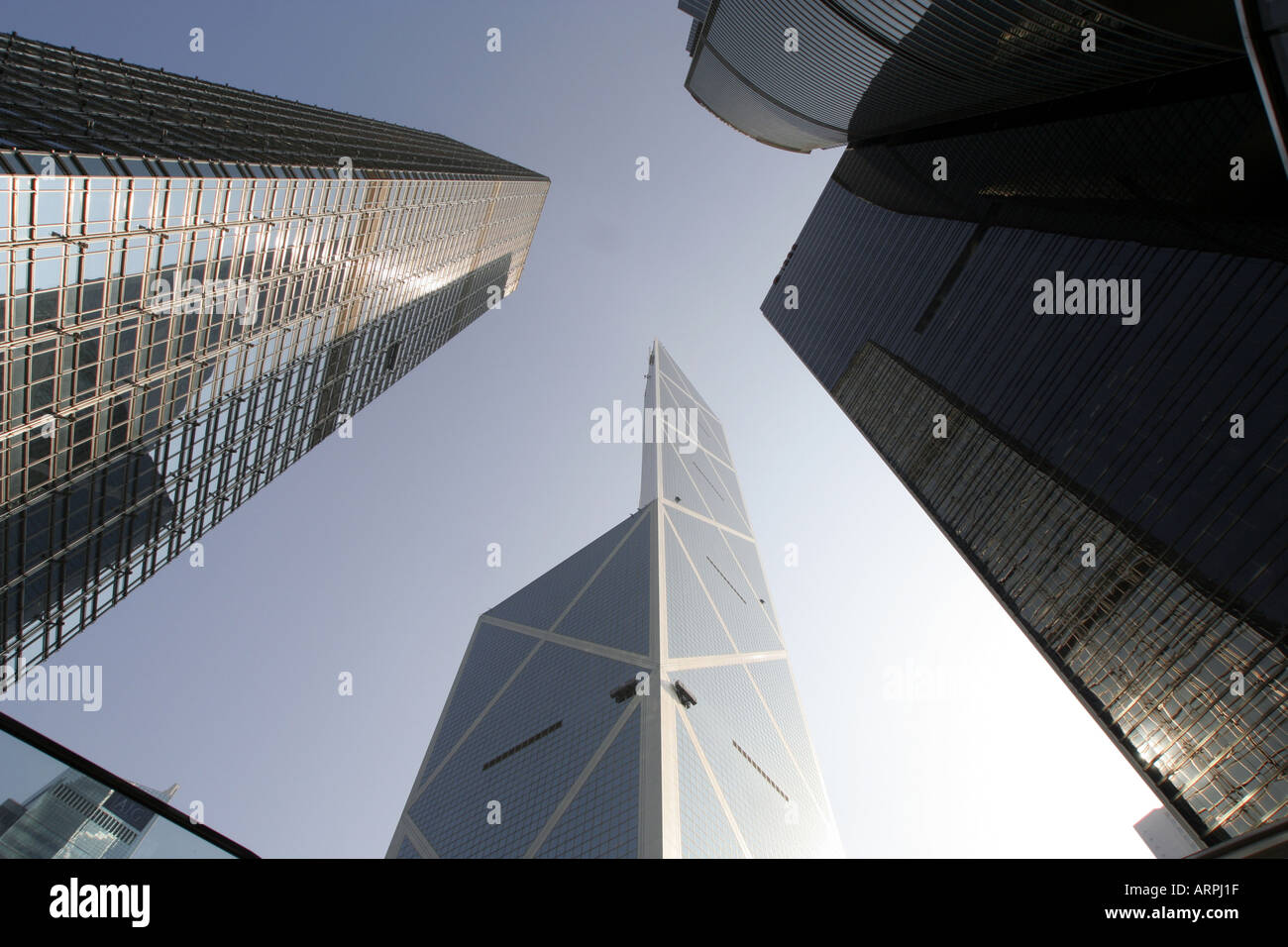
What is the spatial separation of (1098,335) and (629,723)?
4671 cm

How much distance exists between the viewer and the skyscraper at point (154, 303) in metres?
22.5

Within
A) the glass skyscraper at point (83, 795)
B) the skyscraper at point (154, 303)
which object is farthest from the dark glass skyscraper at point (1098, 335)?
the skyscraper at point (154, 303)

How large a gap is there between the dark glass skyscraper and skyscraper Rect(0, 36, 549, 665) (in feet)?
142

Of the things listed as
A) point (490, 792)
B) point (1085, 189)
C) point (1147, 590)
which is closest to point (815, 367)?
point (1085, 189)

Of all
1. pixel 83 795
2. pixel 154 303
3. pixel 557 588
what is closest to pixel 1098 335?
pixel 557 588

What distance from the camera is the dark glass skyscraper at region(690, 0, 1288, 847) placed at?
4150cm

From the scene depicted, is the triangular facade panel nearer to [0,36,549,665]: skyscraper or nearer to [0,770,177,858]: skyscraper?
[0,36,549,665]: skyscraper

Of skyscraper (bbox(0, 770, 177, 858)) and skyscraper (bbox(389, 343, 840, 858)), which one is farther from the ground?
skyscraper (bbox(389, 343, 840, 858))

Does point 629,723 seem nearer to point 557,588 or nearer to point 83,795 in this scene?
point 557,588

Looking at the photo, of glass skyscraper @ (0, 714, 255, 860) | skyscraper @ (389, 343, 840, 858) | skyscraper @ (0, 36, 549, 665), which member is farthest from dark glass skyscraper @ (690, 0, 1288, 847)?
skyscraper @ (0, 36, 549, 665)

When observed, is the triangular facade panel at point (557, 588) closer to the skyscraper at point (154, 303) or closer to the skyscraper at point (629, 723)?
the skyscraper at point (629, 723)

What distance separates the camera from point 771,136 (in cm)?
10956

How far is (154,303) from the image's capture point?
27422 mm

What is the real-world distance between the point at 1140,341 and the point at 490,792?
58607 millimetres
